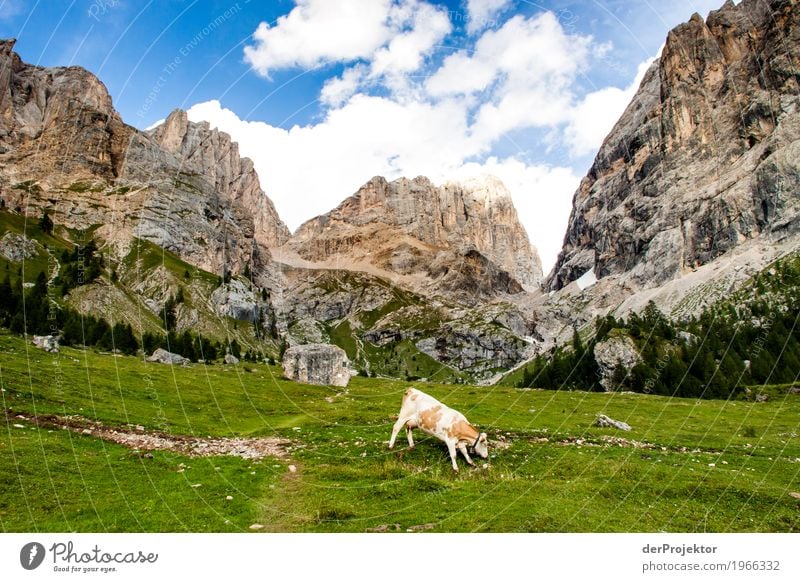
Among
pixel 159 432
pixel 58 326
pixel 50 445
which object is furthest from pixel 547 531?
pixel 58 326

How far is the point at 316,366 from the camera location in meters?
67.4

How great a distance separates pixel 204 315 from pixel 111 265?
144 ft

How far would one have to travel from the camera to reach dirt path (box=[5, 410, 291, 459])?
24.0 metres

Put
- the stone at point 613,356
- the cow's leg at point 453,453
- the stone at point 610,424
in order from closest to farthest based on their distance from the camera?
1. the cow's leg at point 453,453
2. the stone at point 610,424
3. the stone at point 613,356

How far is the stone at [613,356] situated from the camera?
110625 millimetres

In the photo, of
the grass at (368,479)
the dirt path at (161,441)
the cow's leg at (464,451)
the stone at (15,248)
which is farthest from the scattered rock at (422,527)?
the stone at (15,248)

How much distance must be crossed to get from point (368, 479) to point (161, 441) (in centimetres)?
1451

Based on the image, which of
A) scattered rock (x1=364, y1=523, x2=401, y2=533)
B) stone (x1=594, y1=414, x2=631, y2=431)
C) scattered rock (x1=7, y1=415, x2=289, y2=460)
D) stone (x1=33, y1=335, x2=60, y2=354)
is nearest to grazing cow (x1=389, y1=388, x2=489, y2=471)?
scattered rock (x1=364, y1=523, x2=401, y2=533)

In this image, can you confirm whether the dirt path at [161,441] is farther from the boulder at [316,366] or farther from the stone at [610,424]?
the boulder at [316,366]
